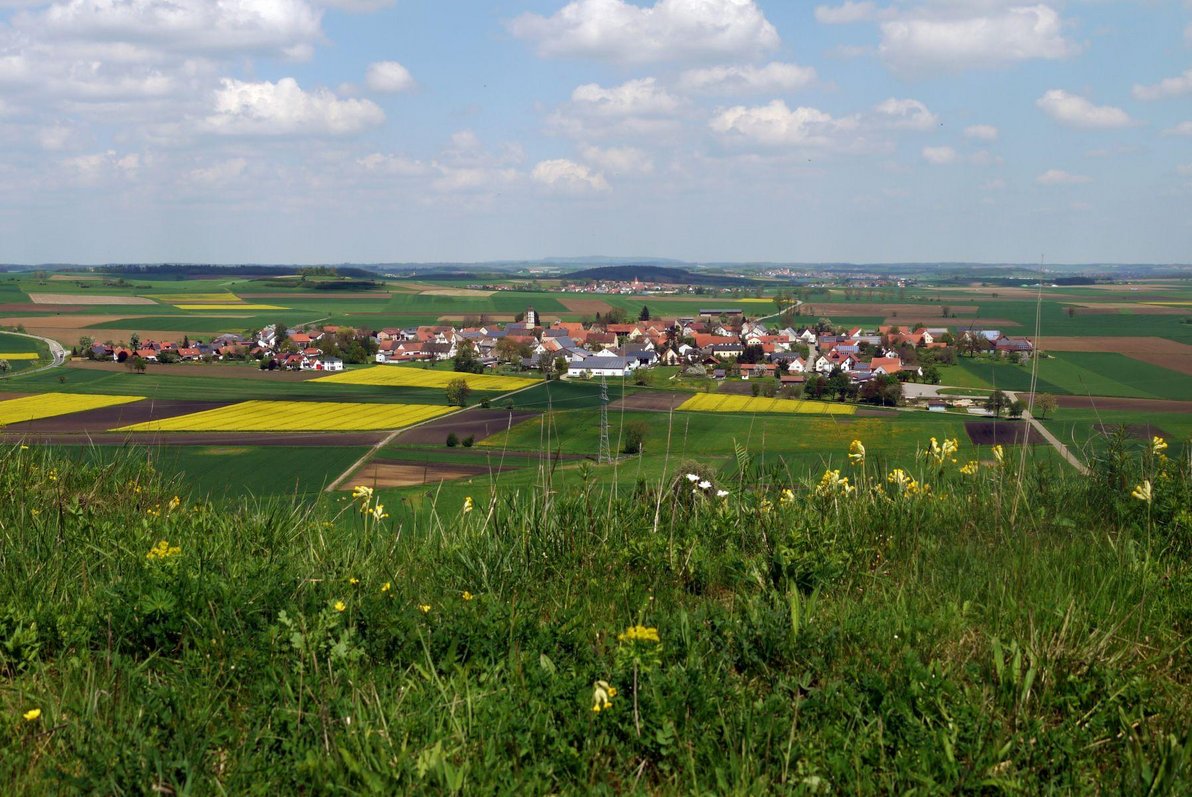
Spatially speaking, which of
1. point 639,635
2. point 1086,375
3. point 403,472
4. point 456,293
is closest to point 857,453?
point 639,635

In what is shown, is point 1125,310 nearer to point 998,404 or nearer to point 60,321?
point 998,404

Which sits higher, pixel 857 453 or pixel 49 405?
pixel 857 453

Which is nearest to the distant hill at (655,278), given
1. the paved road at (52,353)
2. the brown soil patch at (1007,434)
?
the paved road at (52,353)

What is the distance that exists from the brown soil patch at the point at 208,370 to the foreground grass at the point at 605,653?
4996cm

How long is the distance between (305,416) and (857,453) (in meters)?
34.5

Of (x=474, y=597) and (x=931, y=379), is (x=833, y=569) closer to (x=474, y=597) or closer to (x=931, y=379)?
(x=474, y=597)

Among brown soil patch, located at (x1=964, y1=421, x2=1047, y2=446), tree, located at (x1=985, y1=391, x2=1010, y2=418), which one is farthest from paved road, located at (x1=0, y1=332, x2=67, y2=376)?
brown soil patch, located at (x1=964, y1=421, x2=1047, y2=446)

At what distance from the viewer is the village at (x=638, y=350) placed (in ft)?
167

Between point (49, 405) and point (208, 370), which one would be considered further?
point (208, 370)

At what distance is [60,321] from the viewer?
236 feet

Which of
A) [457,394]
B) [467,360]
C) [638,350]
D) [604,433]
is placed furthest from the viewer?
[638,350]

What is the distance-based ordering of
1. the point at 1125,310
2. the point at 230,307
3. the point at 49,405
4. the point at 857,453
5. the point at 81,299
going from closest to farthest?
1. the point at 857,453
2. the point at 49,405
3. the point at 1125,310
4. the point at 81,299
5. the point at 230,307

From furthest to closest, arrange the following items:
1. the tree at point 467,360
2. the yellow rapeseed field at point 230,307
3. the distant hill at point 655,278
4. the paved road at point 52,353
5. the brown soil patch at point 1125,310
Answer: the distant hill at point 655,278 < the yellow rapeseed field at point 230,307 < the brown soil patch at point 1125,310 < the tree at point 467,360 < the paved road at point 52,353

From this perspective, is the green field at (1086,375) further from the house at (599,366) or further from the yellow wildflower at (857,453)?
the yellow wildflower at (857,453)
